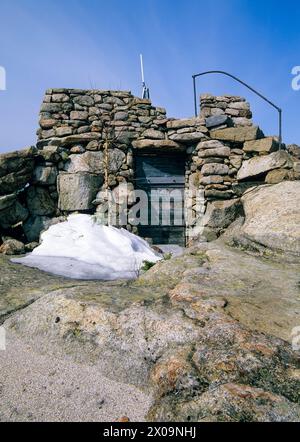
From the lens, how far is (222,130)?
654 centimetres

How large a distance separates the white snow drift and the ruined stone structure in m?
0.68

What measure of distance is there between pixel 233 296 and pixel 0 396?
5.25ft

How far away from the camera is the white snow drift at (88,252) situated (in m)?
4.11

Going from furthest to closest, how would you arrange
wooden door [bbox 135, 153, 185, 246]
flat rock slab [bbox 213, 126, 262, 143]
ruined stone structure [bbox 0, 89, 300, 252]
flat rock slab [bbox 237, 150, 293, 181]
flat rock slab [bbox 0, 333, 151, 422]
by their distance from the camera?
wooden door [bbox 135, 153, 185, 246] < flat rock slab [bbox 213, 126, 262, 143] < ruined stone structure [bbox 0, 89, 300, 252] < flat rock slab [bbox 237, 150, 293, 181] < flat rock slab [bbox 0, 333, 151, 422]

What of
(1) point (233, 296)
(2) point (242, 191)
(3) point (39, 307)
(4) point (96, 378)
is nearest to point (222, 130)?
(2) point (242, 191)

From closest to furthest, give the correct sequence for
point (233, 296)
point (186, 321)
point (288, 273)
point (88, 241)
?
point (186, 321) → point (233, 296) → point (288, 273) → point (88, 241)

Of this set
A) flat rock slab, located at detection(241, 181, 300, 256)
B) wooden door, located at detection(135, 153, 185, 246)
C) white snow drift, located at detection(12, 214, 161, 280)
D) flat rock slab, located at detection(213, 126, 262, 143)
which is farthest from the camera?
wooden door, located at detection(135, 153, 185, 246)

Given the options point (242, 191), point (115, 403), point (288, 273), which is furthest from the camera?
point (242, 191)

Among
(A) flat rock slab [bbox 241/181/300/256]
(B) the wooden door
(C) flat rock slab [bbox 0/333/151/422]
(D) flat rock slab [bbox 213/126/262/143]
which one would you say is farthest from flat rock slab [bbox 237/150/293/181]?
(C) flat rock slab [bbox 0/333/151/422]

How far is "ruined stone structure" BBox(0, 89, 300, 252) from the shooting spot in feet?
20.5

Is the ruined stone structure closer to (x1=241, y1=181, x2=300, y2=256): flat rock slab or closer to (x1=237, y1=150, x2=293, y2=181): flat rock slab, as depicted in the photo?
(x1=237, y1=150, x2=293, y2=181): flat rock slab

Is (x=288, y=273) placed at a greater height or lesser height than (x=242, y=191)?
lesser

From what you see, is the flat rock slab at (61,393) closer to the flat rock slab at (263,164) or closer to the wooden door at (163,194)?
the wooden door at (163,194)
